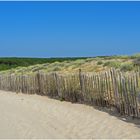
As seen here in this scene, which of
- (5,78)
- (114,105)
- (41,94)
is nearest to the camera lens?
(114,105)

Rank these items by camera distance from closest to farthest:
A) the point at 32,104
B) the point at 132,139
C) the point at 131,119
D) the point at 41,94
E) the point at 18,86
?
the point at 132,139 < the point at 131,119 < the point at 32,104 < the point at 41,94 < the point at 18,86

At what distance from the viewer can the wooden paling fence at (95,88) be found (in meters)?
12.3

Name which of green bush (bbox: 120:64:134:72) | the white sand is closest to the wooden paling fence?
the white sand

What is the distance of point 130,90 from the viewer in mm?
12297

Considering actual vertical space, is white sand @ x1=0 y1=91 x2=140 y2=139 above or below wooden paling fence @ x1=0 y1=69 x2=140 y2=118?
below

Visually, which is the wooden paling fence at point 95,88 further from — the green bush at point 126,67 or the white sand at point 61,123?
the green bush at point 126,67

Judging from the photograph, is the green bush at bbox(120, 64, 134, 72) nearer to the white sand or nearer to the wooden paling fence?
the wooden paling fence

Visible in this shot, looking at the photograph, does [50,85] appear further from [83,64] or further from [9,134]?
[83,64]

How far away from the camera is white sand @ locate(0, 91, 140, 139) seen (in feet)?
35.3

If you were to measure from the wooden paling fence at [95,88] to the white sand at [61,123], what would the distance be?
0.46m

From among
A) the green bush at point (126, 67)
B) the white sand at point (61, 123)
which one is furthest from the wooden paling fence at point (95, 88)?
the green bush at point (126, 67)

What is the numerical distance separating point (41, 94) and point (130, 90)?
890cm

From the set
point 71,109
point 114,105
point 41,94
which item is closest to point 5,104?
point 41,94

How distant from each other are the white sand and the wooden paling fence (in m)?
0.46
